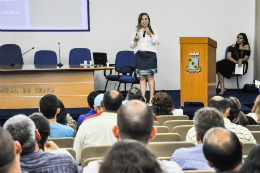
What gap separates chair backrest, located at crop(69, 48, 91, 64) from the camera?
23.1 ft

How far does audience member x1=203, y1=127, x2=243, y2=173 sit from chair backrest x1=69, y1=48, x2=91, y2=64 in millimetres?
5922

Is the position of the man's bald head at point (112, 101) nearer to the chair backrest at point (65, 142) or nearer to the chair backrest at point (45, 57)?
the chair backrest at point (65, 142)

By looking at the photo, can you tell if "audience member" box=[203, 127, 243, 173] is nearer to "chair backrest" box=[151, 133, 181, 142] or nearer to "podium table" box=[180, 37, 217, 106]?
"chair backrest" box=[151, 133, 181, 142]

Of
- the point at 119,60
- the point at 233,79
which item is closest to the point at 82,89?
the point at 119,60

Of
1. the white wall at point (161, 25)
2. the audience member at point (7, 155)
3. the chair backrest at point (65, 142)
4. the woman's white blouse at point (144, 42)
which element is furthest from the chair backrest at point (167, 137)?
the white wall at point (161, 25)

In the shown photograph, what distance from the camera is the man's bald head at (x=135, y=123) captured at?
1.40m

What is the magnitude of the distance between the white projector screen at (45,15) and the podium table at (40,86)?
219cm

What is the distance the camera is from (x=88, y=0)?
294 inches

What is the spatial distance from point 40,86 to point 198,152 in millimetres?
4303

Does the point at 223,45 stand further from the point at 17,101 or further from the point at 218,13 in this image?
the point at 17,101

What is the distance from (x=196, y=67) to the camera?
4.72 m

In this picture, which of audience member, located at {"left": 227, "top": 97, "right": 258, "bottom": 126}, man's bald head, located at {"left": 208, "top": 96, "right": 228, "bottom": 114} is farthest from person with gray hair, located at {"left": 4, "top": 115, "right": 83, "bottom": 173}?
audience member, located at {"left": 227, "top": 97, "right": 258, "bottom": 126}

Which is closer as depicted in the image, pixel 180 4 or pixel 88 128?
pixel 88 128

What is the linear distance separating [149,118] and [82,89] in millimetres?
4247
